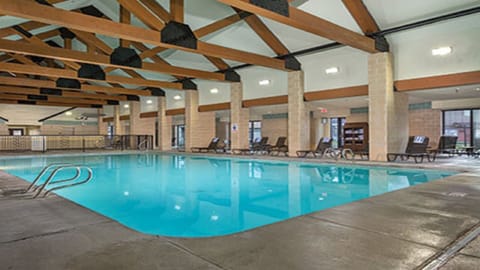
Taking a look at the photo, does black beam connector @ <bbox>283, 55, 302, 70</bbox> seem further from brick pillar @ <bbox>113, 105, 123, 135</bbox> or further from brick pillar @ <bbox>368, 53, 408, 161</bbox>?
brick pillar @ <bbox>113, 105, 123, 135</bbox>

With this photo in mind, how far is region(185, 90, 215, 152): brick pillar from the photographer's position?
16109mm

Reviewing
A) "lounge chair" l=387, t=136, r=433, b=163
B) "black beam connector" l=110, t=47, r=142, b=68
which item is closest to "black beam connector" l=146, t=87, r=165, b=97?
"black beam connector" l=110, t=47, r=142, b=68

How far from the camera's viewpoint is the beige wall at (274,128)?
1745 centimetres

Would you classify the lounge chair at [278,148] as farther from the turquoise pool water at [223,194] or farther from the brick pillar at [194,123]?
the turquoise pool water at [223,194]

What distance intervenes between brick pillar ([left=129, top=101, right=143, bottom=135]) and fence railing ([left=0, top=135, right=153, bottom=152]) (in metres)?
0.88

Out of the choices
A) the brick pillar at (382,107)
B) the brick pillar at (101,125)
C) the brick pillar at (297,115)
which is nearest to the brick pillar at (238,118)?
the brick pillar at (297,115)

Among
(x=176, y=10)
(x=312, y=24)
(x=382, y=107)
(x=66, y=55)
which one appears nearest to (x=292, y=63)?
(x=382, y=107)

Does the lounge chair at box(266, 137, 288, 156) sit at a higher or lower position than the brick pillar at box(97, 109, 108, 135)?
lower

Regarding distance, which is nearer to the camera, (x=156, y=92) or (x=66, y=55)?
(x=66, y=55)

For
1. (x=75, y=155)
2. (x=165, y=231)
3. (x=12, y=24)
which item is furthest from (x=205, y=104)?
(x=165, y=231)

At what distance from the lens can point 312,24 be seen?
7004 mm

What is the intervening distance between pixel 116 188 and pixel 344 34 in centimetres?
637

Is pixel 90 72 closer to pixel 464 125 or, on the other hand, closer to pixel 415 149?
pixel 415 149

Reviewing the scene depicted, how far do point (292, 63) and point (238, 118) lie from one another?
3.78m
